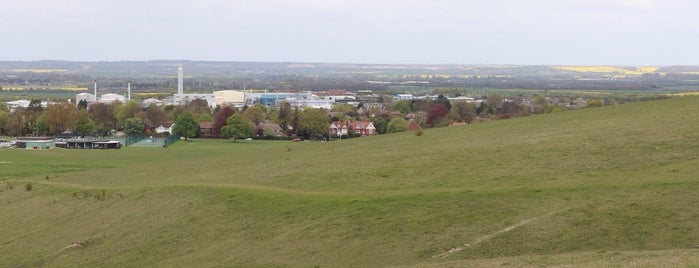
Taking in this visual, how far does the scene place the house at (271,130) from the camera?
333 ft

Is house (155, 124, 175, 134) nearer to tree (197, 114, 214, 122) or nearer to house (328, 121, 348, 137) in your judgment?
tree (197, 114, 214, 122)

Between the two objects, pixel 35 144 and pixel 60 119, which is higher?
pixel 60 119

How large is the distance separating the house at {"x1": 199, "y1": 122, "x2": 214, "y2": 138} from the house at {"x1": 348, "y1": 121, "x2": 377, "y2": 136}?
51.0 ft

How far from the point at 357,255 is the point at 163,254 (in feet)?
20.3

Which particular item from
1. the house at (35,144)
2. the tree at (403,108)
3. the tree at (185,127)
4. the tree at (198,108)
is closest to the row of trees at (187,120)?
the tree at (185,127)

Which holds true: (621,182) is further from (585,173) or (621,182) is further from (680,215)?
(680,215)

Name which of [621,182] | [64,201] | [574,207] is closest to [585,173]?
[621,182]

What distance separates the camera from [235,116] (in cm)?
9712

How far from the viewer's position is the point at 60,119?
4063 inches


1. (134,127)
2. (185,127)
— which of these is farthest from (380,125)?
(134,127)

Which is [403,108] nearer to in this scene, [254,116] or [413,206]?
[254,116]

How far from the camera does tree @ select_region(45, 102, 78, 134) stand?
103 meters

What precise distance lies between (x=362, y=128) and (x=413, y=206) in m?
80.5

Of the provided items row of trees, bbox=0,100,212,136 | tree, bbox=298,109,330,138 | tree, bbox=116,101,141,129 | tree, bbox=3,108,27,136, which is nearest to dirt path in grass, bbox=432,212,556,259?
tree, bbox=298,109,330,138
